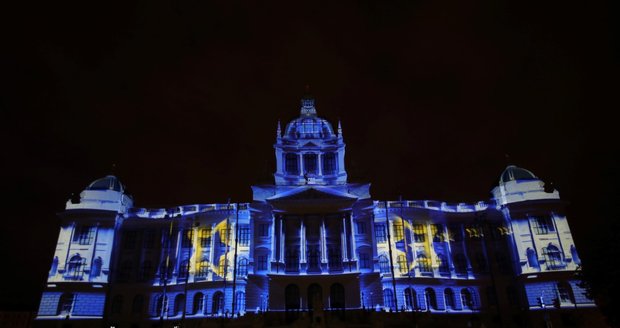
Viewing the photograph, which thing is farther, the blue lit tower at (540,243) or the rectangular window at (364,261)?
the rectangular window at (364,261)

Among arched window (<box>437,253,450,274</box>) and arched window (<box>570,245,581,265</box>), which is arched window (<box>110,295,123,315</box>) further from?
arched window (<box>570,245,581,265</box>)

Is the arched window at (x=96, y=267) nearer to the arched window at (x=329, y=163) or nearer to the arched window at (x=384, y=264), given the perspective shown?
the arched window at (x=329, y=163)

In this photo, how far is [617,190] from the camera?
104 ft

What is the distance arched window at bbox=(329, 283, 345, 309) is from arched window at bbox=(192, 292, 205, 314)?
16.5m

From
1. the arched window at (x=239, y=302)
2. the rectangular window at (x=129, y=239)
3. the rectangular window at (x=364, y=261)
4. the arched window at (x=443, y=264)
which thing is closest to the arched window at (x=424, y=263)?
the arched window at (x=443, y=264)

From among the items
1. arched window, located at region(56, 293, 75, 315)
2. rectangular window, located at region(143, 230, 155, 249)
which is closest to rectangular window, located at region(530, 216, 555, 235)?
rectangular window, located at region(143, 230, 155, 249)

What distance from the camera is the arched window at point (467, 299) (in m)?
53.2

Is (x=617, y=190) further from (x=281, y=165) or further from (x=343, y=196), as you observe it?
(x=281, y=165)

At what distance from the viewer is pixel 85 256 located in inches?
2122

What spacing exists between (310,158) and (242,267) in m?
18.7

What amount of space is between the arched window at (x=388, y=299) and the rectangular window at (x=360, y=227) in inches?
299

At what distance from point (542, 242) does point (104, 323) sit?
5489cm

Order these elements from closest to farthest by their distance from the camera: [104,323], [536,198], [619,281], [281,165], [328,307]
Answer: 1. [619,281]
2. [328,307]
3. [104,323]
4. [536,198]
5. [281,165]

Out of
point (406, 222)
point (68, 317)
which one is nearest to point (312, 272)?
point (406, 222)
